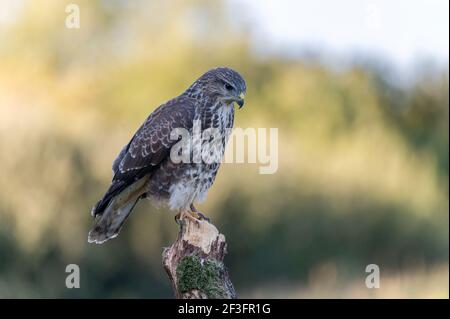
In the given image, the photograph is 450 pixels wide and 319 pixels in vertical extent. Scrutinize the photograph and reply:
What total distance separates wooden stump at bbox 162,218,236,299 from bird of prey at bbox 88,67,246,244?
0.56 m

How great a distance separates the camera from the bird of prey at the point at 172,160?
6598 millimetres

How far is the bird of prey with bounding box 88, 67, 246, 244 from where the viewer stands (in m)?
6.60

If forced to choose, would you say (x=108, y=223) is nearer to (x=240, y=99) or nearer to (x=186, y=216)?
(x=186, y=216)

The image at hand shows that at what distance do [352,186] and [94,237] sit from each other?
29.4 ft

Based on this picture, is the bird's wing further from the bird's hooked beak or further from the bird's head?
the bird's hooked beak

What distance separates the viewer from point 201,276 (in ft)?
18.6

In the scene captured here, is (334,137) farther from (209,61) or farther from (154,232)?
(154,232)

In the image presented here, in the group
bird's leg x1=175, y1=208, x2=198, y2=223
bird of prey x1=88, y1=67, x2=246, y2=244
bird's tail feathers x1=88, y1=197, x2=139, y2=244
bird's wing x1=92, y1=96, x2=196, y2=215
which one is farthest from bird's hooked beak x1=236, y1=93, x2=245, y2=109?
bird's tail feathers x1=88, y1=197, x2=139, y2=244

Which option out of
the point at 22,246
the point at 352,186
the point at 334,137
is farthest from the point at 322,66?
the point at 22,246

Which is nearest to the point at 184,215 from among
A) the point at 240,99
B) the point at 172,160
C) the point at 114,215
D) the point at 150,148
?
the point at 172,160

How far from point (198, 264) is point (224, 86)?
160 cm

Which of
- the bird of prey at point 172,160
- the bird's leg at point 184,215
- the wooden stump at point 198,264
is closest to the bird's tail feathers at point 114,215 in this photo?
the bird of prey at point 172,160

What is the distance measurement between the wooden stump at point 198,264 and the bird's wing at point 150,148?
2.46 ft

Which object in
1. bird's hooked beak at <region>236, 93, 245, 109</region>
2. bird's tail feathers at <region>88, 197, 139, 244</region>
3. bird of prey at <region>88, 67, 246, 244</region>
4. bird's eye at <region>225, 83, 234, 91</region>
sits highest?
bird's eye at <region>225, 83, 234, 91</region>
